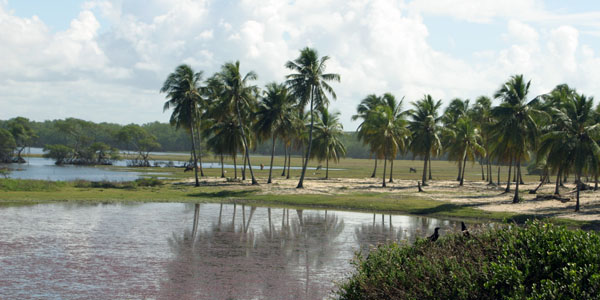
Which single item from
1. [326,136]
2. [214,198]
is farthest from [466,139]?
[214,198]

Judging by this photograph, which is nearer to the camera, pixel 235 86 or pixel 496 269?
pixel 496 269

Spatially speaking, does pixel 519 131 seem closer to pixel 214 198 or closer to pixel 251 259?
pixel 214 198

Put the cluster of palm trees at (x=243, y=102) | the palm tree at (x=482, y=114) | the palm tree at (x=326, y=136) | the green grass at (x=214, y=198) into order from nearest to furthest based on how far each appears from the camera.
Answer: the green grass at (x=214, y=198)
the cluster of palm trees at (x=243, y=102)
the palm tree at (x=482, y=114)
the palm tree at (x=326, y=136)

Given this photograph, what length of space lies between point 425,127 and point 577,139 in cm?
2584

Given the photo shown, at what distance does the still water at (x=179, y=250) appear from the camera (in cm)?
1539

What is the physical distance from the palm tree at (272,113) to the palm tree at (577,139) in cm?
2926

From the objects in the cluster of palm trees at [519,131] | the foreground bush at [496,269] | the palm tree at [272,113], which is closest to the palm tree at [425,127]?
the cluster of palm trees at [519,131]

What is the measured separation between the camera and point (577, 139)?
3631cm

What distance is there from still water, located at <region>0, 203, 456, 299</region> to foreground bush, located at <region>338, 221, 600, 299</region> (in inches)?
121

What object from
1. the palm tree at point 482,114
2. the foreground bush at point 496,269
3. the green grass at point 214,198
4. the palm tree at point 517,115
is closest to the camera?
the foreground bush at point 496,269

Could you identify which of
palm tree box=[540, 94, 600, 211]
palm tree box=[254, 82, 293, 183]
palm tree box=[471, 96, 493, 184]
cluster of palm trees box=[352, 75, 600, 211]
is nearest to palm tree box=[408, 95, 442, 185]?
cluster of palm trees box=[352, 75, 600, 211]

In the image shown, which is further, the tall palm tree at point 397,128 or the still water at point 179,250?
the tall palm tree at point 397,128

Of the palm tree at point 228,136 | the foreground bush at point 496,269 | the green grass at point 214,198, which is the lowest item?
the green grass at point 214,198

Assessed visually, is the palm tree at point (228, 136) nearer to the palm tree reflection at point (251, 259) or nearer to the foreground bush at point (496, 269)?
the palm tree reflection at point (251, 259)
